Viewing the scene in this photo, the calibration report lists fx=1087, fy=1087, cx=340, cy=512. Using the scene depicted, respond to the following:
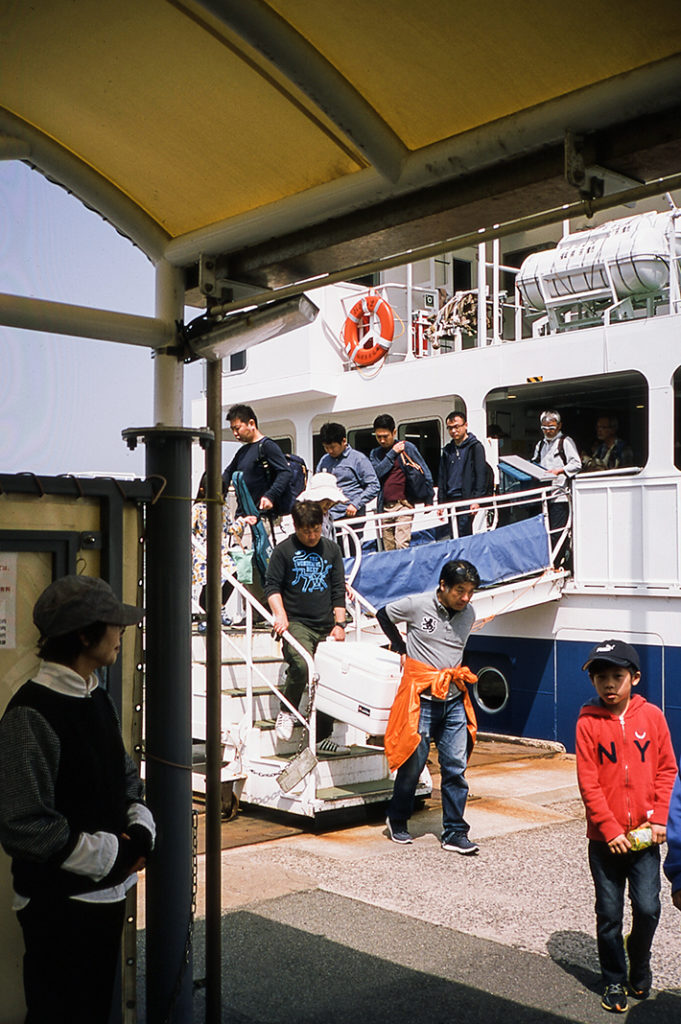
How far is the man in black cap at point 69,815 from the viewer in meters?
2.77

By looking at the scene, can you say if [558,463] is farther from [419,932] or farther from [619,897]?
[619,897]

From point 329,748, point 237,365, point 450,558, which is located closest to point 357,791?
point 329,748

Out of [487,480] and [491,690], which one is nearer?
[487,480]

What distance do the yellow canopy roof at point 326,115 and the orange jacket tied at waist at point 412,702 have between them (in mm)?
4375

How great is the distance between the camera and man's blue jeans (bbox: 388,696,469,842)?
7.72 m

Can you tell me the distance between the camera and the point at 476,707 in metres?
14.0

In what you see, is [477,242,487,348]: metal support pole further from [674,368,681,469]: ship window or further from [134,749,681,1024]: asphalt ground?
[134,749,681,1024]: asphalt ground

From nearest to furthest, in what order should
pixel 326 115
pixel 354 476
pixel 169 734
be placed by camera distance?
pixel 326 115, pixel 169 734, pixel 354 476

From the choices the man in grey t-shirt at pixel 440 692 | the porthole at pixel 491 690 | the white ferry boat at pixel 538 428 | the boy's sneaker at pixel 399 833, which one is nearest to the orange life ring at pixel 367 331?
the white ferry boat at pixel 538 428

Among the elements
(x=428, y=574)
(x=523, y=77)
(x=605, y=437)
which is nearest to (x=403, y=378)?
(x=605, y=437)

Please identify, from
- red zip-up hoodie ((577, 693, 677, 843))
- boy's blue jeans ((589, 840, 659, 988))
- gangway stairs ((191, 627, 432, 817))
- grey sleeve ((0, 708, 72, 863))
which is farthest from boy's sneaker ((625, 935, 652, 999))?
gangway stairs ((191, 627, 432, 817))

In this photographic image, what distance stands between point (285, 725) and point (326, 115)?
6.10 metres

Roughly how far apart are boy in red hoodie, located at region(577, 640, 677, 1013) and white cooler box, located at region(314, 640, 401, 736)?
331 cm

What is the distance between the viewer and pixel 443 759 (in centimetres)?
782
